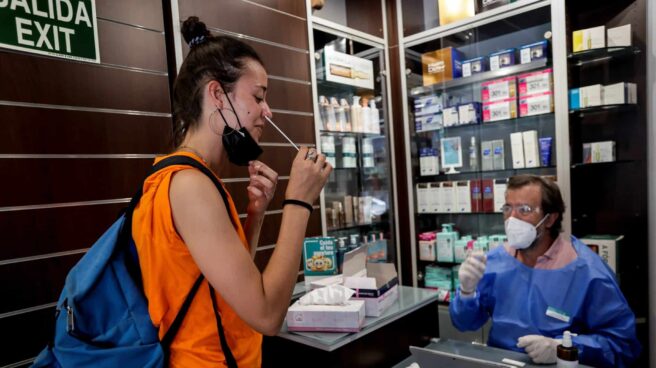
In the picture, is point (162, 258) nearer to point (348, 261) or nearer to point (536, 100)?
point (348, 261)

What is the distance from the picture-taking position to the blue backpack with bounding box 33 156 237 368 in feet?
3.01

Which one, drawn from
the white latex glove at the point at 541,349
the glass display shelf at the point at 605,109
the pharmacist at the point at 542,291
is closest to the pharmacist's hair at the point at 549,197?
the pharmacist at the point at 542,291

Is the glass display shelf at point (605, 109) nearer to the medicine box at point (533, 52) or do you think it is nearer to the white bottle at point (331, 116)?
the medicine box at point (533, 52)

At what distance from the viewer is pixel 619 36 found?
9.08ft

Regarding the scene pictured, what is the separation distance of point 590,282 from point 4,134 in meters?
2.65

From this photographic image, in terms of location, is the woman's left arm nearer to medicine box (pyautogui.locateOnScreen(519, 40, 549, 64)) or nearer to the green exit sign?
the green exit sign

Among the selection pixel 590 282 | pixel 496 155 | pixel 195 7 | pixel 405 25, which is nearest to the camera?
pixel 590 282

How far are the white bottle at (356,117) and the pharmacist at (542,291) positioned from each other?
1661mm

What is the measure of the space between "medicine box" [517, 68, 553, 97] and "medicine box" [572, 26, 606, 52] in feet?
0.84

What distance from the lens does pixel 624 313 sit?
5.95 ft

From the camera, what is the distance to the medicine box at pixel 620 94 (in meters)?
2.74

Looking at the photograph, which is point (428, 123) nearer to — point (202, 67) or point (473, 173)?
point (473, 173)

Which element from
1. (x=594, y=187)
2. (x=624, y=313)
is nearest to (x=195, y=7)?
(x=624, y=313)

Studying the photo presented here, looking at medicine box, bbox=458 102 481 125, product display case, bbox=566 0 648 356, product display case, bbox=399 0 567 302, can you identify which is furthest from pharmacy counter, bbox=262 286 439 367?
medicine box, bbox=458 102 481 125
